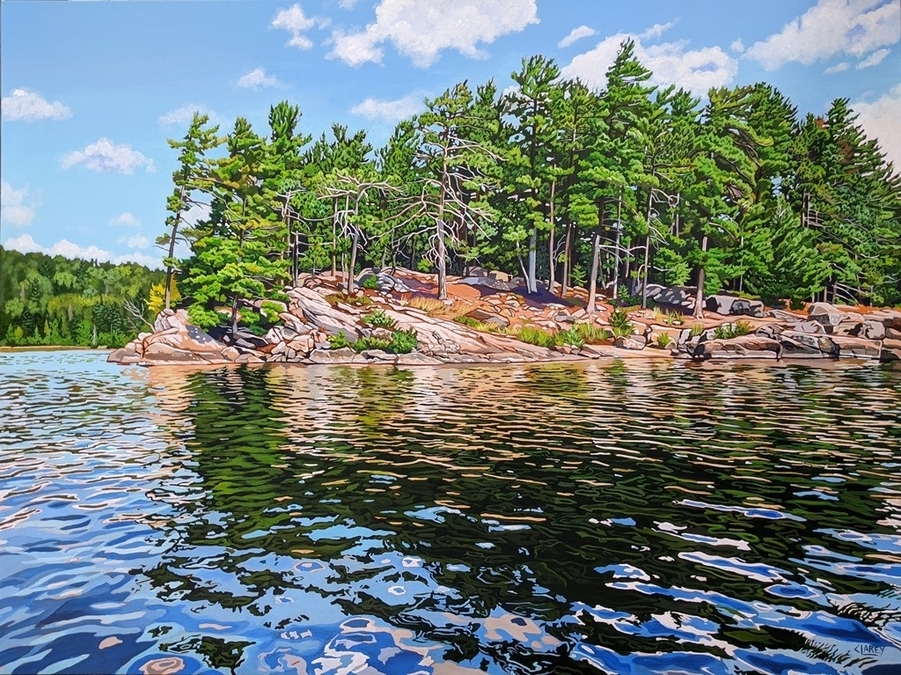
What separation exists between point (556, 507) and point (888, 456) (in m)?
4.21

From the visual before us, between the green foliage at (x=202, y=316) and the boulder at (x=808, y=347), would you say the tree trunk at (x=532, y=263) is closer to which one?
the boulder at (x=808, y=347)

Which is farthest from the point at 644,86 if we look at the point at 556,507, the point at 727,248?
the point at 556,507

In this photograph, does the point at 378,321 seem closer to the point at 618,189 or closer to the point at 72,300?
the point at 618,189

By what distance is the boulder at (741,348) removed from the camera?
20.2 m

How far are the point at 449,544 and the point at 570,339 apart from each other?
58.9 feet

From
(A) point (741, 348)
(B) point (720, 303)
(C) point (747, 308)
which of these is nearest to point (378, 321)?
(A) point (741, 348)

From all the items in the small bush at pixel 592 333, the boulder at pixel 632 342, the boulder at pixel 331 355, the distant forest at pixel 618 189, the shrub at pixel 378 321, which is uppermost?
the distant forest at pixel 618 189

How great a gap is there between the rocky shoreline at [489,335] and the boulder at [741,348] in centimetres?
3

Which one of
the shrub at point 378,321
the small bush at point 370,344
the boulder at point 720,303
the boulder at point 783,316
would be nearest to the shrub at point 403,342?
the small bush at point 370,344

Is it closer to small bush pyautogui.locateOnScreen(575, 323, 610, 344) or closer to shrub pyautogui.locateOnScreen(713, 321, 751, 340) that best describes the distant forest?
small bush pyautogui.locateOnScreen(575, 323, 610, 344)

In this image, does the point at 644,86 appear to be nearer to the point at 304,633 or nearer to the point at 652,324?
the point at 652,324

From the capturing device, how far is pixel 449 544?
12.9ft

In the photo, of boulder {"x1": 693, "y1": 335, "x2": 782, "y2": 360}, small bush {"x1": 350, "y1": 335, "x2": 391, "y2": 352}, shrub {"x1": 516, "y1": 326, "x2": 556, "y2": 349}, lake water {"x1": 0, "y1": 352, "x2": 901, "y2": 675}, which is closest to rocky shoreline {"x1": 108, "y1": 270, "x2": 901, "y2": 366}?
boulder {"x1": 693, "y1": 335, "x2": 782, "y2": 360}
